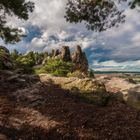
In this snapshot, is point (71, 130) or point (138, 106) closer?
point (71, 130)

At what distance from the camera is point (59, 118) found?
13188mm

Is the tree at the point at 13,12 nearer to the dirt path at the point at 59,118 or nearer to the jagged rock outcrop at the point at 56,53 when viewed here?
the dirt path at the point at 59,118

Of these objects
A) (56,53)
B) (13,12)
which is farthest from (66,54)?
(13,12)

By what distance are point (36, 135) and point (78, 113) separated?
222 cm

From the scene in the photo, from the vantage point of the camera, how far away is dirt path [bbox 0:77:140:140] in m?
12.1

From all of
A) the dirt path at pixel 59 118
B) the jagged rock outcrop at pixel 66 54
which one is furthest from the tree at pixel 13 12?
the jagged rock outcrop at pixel 66 54

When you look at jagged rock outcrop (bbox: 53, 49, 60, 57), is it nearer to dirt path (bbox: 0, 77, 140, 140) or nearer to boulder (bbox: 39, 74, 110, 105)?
boulder (bbox: 39, 74, 110, 105)

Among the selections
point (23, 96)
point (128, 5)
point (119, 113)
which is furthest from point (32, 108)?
point (128, 5)

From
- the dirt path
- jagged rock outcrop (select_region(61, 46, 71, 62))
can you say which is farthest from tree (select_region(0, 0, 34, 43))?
jagged rock outcrop (select_region(61, 46, 71, 62))

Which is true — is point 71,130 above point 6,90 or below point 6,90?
below

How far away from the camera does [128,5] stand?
14242 mm

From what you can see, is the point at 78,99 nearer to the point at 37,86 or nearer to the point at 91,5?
the point at 37,86

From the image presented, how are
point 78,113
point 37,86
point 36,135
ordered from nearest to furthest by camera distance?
point 36,135
point 78,113
point 37,86

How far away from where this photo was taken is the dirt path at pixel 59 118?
39.5ft
